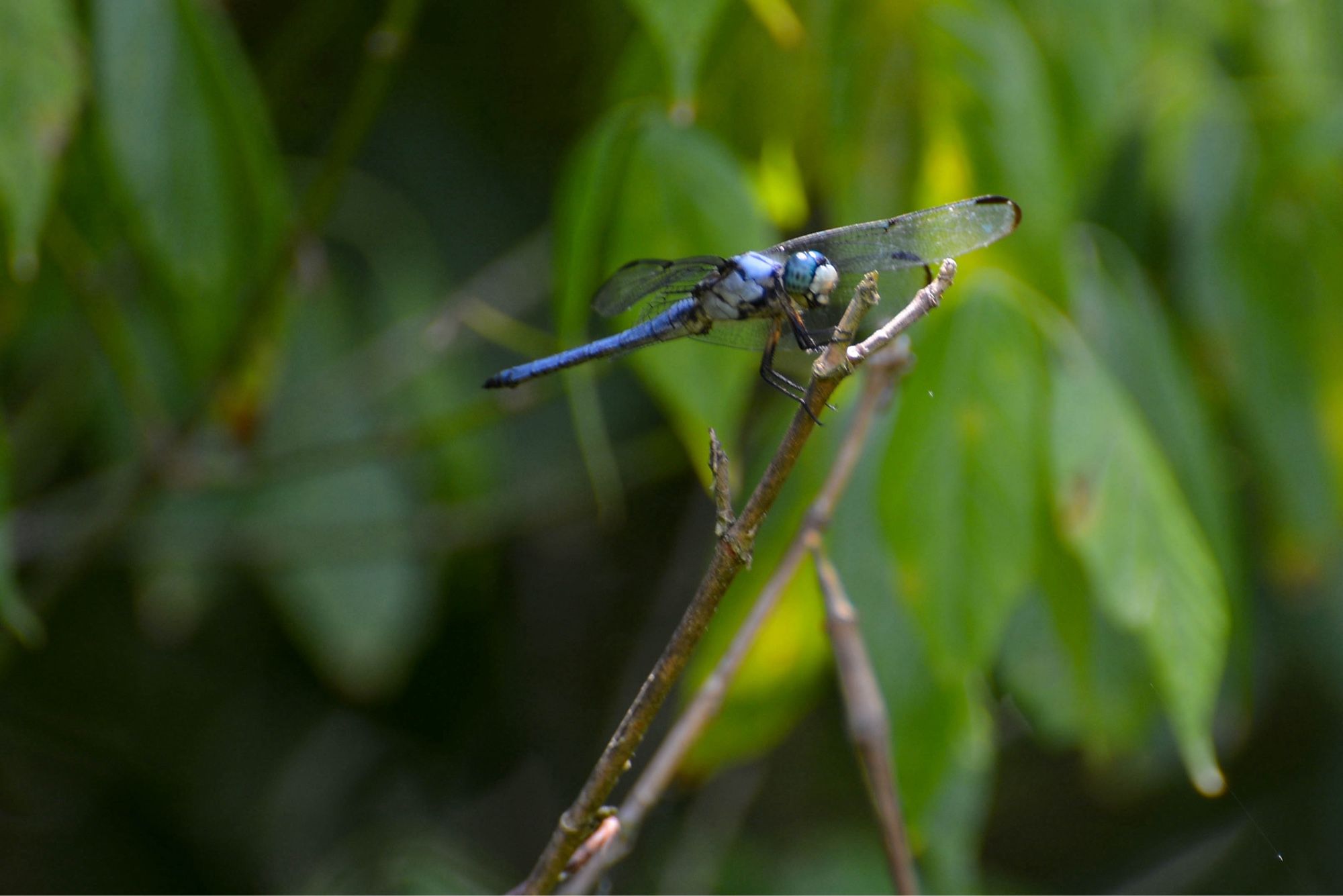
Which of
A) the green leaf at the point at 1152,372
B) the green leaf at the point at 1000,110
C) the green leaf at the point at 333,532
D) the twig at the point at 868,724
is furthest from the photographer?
the green leaf at the point at 333,532

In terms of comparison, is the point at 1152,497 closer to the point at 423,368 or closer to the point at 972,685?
the point at 972,685

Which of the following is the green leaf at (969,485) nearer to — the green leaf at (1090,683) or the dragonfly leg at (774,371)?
the dragonfly leg at (774,371)

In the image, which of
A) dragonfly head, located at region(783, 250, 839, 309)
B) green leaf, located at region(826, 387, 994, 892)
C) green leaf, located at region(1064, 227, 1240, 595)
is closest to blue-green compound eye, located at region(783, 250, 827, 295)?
dragonfly head, located at region(783, 250, 839, 309)

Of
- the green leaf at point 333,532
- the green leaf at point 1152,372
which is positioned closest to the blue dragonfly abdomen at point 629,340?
the green leaf at point 1152,372

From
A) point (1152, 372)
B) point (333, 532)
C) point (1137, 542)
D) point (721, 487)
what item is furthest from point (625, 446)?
point (721, 487)

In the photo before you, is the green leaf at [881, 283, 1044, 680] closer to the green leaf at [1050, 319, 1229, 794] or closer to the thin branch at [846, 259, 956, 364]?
the green leaf at [1050, 319, 1229, 794]

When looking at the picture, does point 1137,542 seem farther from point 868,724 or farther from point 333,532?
point 333,532
